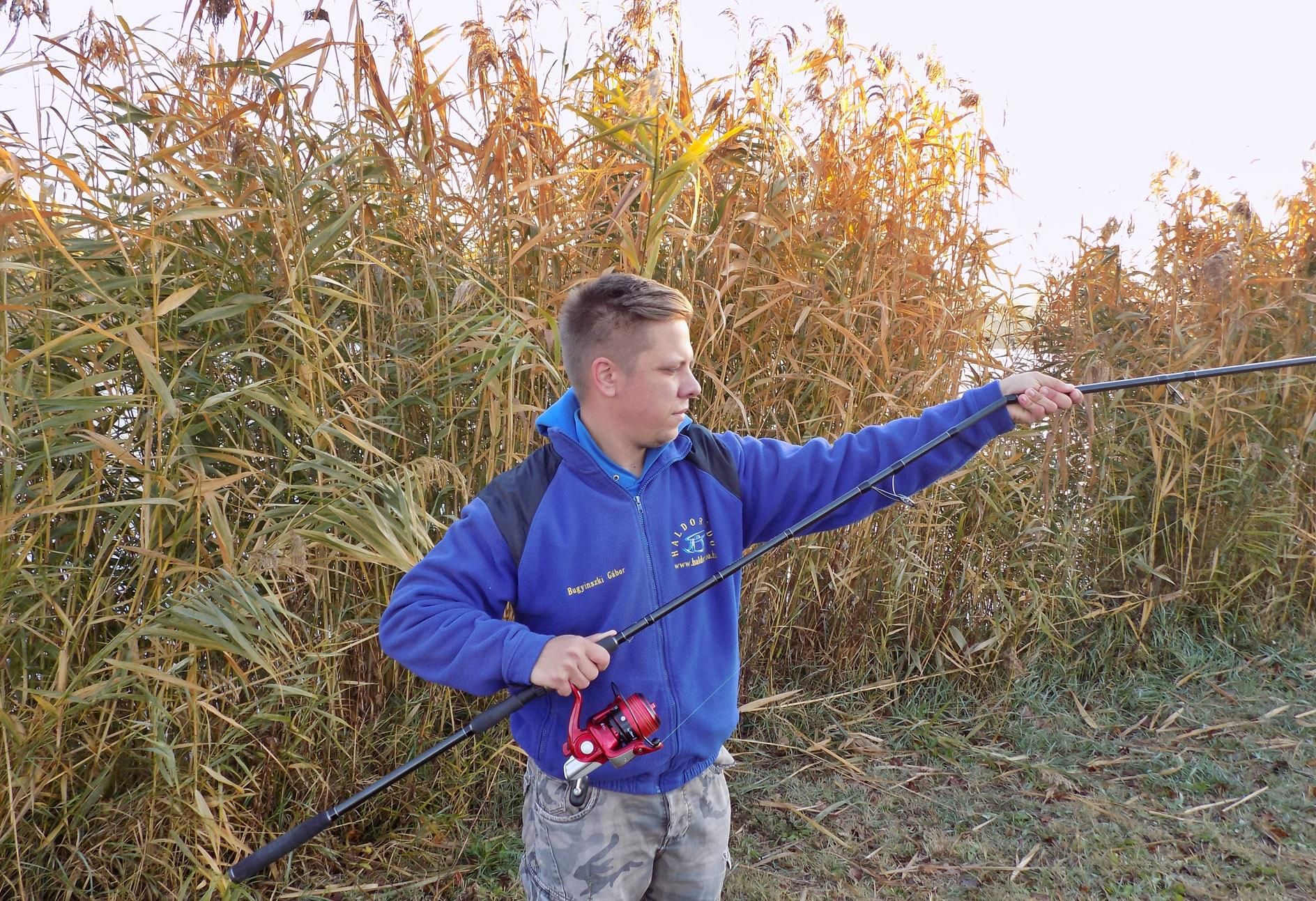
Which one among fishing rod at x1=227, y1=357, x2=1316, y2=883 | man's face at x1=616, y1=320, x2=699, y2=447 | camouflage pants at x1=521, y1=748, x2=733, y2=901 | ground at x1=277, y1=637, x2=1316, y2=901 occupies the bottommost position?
ground at x1=277, y1=637, x2=1316, y2=901

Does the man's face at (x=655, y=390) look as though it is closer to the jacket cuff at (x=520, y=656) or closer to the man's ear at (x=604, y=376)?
the man's ear at (x=604, y=376)

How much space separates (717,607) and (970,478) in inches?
76.1

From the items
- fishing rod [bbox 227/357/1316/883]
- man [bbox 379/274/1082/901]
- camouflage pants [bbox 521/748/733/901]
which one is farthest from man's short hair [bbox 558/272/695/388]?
camouflage pants [bbox 521/748/733/901]

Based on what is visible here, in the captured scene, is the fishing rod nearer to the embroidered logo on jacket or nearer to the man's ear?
the embroidered logo on jacket

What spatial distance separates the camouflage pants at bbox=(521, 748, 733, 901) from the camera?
65.0 inches

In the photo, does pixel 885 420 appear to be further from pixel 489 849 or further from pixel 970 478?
pixel 489 849

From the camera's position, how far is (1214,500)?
3979 millimetres

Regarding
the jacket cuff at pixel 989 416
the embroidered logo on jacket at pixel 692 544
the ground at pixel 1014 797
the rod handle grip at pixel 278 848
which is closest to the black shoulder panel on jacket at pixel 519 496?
the embroidered logo on jacket at pixel 692 544

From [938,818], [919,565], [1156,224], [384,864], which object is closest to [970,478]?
[919,565]

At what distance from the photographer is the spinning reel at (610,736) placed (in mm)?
1539

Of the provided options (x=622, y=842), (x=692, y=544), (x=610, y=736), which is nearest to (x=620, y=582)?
(x=692, y=544)

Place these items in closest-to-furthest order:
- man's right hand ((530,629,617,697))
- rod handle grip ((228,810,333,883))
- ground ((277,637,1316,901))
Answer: man's right hand ((530,629,617,697)) < rod handle grip ((228,810,333,883)) < ground ((277,637,1316,901))

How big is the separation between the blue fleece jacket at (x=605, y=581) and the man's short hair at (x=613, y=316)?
94mm

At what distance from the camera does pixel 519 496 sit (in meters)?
1.66
